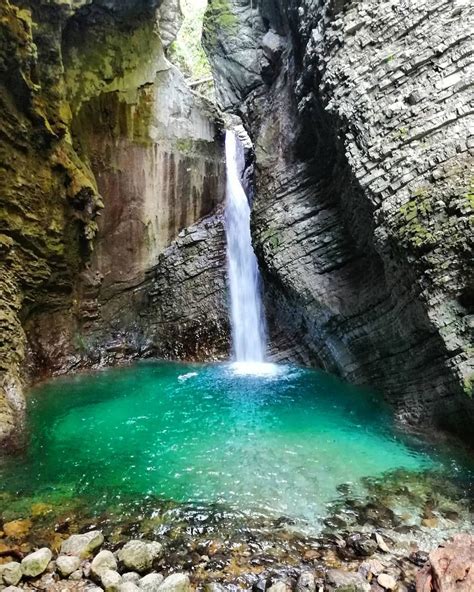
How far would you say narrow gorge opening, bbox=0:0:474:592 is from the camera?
5.17 m

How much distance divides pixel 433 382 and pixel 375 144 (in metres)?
4.75

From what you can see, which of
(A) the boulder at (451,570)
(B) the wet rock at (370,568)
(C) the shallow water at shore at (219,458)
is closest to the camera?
(A) the boulder at (451,570)

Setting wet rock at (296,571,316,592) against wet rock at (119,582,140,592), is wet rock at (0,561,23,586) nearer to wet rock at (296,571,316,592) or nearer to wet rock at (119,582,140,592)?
wet rock at (119,582,140,592)

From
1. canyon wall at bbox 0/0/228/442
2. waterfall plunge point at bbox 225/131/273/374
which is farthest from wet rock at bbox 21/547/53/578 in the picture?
waterfall plunge point at bbox 225/131/273/374

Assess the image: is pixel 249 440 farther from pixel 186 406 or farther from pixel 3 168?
pixel 3 168

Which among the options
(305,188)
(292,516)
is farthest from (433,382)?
(305,188)

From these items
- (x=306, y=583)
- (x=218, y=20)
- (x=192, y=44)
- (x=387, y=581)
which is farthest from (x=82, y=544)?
(x=192, y=44)

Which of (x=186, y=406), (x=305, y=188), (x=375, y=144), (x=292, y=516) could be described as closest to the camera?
(x=292, y=516)

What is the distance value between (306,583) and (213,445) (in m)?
3.54

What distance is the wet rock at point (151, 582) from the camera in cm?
418

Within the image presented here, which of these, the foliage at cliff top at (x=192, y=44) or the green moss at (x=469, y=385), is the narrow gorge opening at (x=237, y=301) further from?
the foliage at cliff top at (x=192, y=44)

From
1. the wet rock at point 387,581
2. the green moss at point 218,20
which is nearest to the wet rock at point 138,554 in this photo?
the wet rock at point 387,581

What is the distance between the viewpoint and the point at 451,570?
3.90 m

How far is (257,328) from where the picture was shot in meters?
14.9
